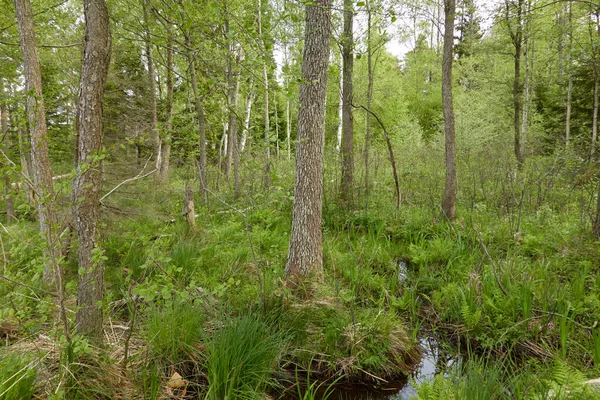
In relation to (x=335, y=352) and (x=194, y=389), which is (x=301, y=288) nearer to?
(x=335, y=352)

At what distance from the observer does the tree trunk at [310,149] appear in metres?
3.80

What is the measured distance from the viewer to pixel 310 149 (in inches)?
158

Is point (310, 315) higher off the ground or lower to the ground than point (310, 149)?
lower

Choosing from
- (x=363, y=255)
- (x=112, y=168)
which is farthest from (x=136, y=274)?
(x=363, y=255)

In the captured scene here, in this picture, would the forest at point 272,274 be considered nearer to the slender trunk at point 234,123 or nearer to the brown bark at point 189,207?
the brown bark at point 189,207

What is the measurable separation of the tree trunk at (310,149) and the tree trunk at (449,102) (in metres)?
3.77

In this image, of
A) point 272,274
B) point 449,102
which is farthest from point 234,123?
point 449,102

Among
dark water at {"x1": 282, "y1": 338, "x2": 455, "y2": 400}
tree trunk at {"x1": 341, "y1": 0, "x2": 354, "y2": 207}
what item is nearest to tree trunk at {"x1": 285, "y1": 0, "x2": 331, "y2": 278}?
dark water at {"x1": 282, "y1": 338, "x2": 455, "y2": 400}

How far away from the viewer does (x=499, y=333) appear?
358 centimetres

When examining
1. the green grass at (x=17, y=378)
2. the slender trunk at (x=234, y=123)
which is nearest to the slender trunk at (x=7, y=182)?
the green grass at (x=17, y=378)

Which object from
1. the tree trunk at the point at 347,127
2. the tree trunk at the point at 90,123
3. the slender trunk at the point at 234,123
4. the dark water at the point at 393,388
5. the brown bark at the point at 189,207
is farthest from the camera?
the tree trunk at the point at 347,127

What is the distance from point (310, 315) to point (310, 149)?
6.41 feet

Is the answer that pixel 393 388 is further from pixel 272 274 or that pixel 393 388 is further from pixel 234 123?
pixel 234 123

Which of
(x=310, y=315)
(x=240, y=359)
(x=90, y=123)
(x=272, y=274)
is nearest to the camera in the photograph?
(x=90, y=123)
